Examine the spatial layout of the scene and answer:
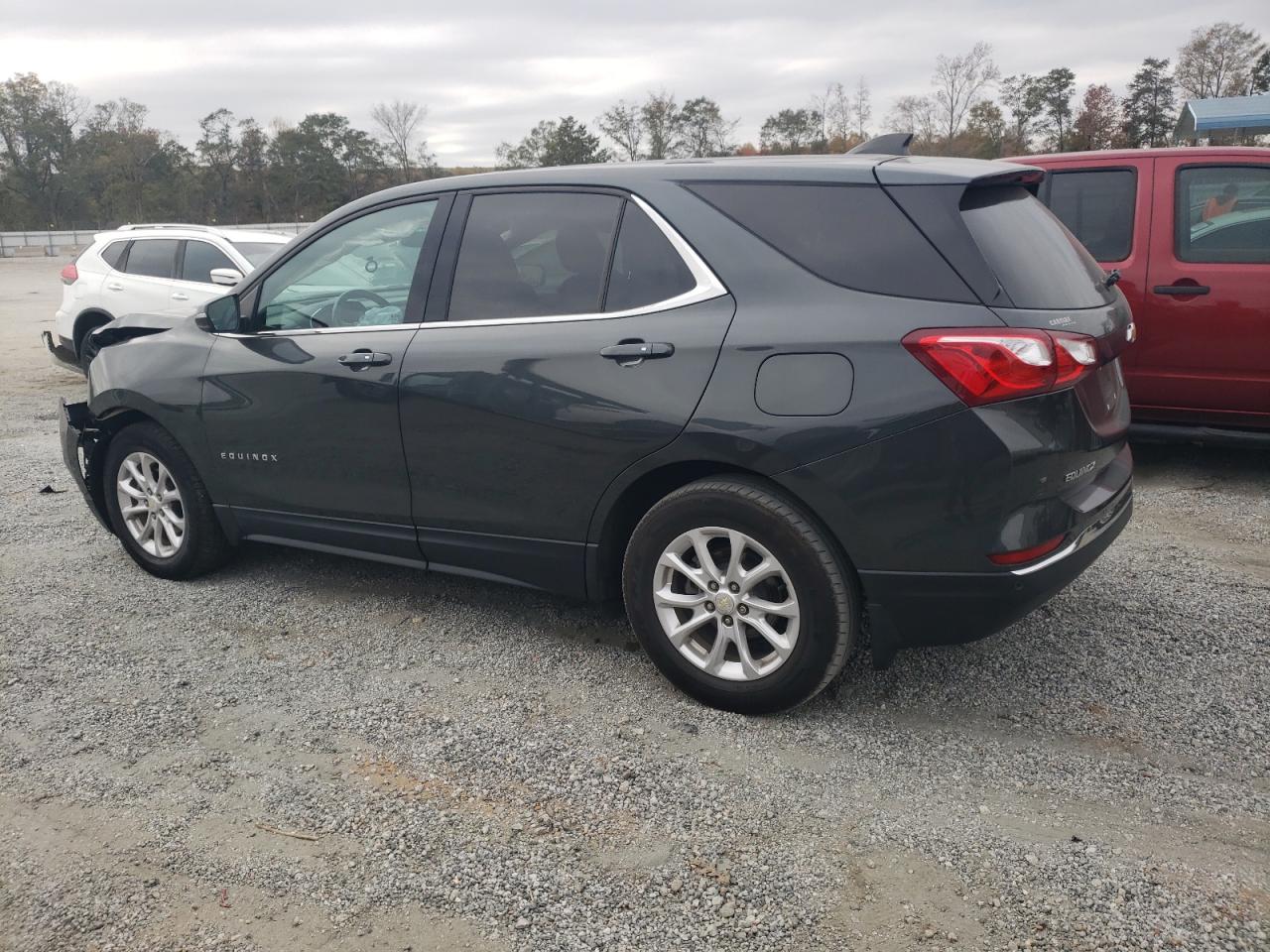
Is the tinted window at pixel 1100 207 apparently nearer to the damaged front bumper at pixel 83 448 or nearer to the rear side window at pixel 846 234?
the rear side window at pixel 846 234

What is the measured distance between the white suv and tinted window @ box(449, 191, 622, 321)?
21.9 ft

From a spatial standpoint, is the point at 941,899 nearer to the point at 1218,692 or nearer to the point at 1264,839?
the point at 1264,839

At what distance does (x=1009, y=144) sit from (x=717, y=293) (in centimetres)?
5523

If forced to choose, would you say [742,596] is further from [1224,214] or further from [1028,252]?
[1224,214]

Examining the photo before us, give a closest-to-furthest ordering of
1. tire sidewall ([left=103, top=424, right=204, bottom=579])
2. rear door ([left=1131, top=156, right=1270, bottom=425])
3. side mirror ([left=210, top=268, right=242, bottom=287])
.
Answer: tire sidewall ([left=103, top=424, right=204, bottom=579])
rear door ([left=1131, top=156, right=1270, bottom=425])
side mirror ([left=210, top=268, right=242, bottom=287])

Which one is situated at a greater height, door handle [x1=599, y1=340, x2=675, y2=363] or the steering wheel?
the steering wheel

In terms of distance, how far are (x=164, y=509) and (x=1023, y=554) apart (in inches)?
147

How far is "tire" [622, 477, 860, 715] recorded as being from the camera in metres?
3.08

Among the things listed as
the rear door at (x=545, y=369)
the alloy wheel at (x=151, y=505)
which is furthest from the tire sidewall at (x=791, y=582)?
the alloy wheel at (x=151, y=505)

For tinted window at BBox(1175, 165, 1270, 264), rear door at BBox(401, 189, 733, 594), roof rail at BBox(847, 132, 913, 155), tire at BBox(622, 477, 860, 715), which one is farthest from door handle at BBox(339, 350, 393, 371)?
tinted window at BBox(1175, 165, 1270, 264)

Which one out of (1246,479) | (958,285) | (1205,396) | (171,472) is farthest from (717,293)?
(1246,479)

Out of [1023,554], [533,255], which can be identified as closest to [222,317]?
[533,255]

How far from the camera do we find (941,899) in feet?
8.07

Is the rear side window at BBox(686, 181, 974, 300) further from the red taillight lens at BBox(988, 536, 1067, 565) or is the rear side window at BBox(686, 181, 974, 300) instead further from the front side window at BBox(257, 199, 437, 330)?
the front side window at BBox(257, 199, 437, 330)
